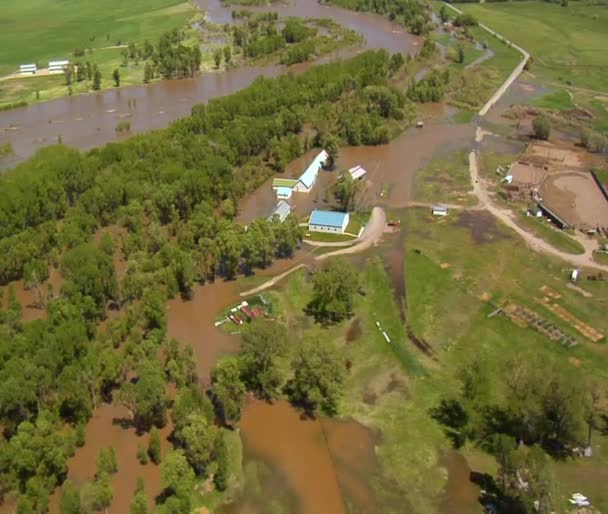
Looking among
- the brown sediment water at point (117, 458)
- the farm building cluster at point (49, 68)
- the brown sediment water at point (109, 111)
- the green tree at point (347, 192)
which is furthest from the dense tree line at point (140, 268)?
the farm building cluster at point (49, 68)

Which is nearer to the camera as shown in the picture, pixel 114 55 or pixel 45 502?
pixel 45 502

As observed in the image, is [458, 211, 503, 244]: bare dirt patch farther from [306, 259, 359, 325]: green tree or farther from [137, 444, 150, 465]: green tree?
[137, 444, 150, 465]: green tree

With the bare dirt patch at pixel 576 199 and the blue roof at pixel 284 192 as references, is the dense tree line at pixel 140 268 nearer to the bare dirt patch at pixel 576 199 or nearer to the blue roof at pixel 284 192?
the blue roof at pixel 284 192

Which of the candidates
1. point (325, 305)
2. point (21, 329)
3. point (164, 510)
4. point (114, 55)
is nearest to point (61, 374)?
point (21, 329)

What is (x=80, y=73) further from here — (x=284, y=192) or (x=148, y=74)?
(x=284, y=192)

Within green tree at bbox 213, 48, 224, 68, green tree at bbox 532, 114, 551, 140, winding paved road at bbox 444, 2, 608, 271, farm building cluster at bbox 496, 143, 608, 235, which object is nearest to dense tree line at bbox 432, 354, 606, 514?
winding paved road at bbox 444, 2, 608, 271

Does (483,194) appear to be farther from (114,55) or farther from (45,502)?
(114,55)
